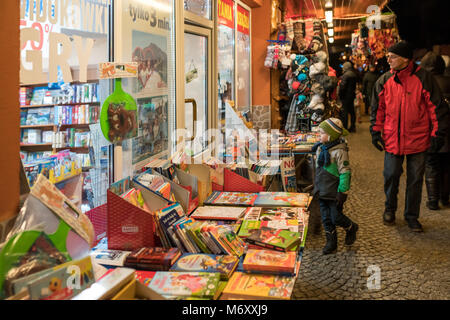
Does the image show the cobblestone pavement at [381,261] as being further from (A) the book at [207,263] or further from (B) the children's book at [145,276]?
(B) the children's book at [145,276]

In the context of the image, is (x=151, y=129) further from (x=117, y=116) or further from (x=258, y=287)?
(x=258, y=287)

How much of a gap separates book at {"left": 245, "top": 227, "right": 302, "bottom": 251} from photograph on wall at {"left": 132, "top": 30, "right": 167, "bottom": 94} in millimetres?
1386

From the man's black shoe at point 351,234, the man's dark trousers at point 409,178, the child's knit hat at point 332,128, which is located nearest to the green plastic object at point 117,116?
the child's knit hat at point 332,128

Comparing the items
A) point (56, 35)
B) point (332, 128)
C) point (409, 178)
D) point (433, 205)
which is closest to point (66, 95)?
point (56, 35)

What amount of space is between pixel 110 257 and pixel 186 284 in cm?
46

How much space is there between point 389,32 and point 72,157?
8.02 metres

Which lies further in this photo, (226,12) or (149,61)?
(226,12)

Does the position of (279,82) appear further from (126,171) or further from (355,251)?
(126,171)

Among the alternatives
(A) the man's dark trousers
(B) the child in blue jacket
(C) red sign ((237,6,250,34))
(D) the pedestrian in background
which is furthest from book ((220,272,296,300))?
(C) red sign ((237,6,250,34))

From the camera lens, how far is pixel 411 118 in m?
4.32

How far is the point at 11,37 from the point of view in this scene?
159 cm

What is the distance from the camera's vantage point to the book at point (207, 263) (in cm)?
187

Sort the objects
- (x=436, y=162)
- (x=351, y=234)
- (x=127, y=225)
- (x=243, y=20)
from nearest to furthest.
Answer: (x=127, y=225) < (x=351, y=234) < (x=436, y=162) < (x=243, y=20)
